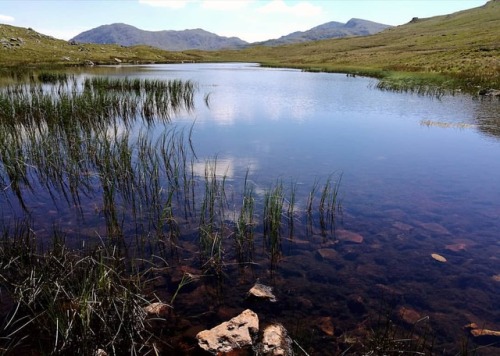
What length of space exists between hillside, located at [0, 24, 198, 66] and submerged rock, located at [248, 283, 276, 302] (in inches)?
3278

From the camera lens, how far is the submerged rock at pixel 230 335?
18.9 ft

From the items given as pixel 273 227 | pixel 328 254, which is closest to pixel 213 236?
pixel 273 227

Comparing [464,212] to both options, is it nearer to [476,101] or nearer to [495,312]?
[495,312]

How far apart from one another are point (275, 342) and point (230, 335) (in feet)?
2.42

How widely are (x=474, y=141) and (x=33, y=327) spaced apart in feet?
75.8

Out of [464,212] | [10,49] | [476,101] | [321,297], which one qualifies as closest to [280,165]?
[464,212]

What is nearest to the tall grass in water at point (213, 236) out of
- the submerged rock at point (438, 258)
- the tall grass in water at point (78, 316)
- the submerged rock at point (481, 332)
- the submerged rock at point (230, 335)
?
the submerged rock at point (230, 335)

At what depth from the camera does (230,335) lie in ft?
19.3

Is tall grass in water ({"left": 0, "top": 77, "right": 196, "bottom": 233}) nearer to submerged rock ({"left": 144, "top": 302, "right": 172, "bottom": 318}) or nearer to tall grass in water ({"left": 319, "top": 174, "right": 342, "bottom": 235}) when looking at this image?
submerged rock ({"left": 144, "top": 302, "right": 172, "bottom": 318})

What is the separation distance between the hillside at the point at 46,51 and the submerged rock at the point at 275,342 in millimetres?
84544

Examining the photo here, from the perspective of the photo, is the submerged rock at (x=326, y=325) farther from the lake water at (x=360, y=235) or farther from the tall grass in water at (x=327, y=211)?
the tall grass in water at (x=327, y=211)

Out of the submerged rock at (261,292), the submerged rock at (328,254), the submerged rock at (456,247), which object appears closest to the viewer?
the submerged rock at (261,292)

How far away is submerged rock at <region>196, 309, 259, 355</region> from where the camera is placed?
576 centimetres

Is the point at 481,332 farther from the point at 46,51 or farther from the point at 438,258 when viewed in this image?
the point at 46,51
